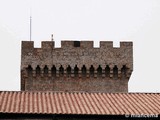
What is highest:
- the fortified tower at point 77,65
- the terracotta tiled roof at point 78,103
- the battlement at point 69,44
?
the battlement at point 69,44

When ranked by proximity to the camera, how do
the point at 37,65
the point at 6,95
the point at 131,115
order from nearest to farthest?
the point at 131,115, the point at 6,95, the point at 37,65

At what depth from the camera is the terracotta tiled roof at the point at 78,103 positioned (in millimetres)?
32344

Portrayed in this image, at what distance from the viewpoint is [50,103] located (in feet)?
111

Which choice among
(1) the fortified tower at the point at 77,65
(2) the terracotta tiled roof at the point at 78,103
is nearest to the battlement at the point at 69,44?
(1) the fortified tower at the point at 77,65

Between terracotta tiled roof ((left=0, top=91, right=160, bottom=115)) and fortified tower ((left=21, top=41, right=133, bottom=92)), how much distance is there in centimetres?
901

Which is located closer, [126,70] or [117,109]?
[117,109]

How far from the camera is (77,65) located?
4550cm

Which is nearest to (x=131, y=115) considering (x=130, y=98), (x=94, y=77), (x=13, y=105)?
(x=130, y=98)

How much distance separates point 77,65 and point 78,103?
1177 centimetres

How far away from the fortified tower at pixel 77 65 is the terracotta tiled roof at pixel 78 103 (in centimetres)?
901

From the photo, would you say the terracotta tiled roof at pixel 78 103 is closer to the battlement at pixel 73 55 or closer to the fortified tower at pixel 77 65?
the fortified tower at pixel 77 65

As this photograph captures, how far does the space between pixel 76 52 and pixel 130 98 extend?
35.7 ft

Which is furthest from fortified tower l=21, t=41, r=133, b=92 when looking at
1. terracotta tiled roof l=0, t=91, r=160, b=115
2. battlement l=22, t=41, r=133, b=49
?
terracotta tiled roof l=0, t=91, r=160, b=115

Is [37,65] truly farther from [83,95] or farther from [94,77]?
[83,95]
